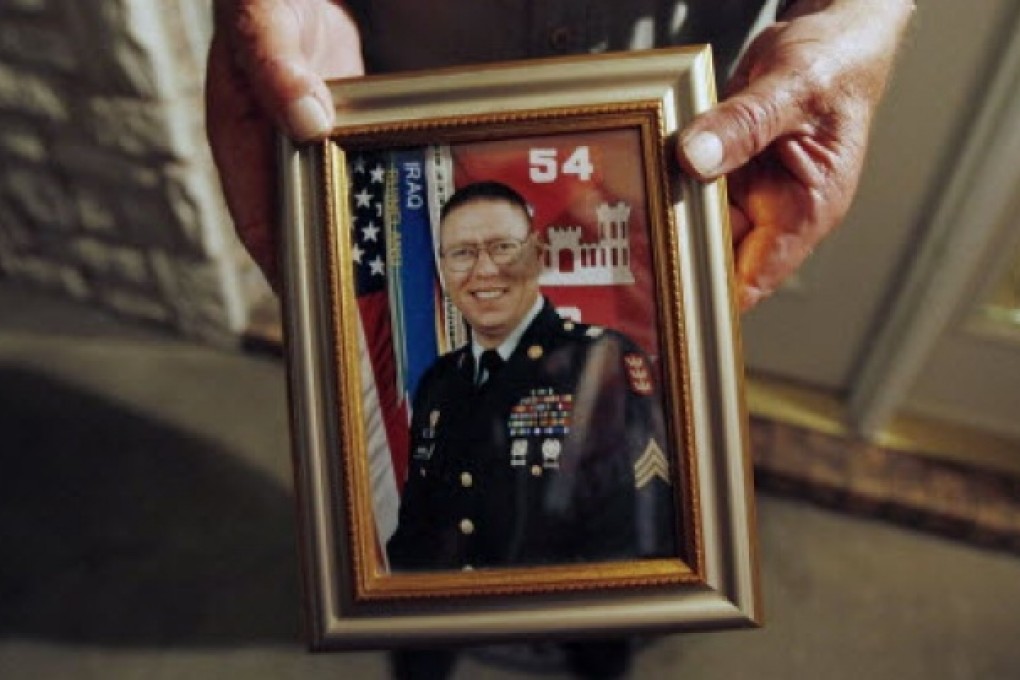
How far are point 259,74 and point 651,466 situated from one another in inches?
16.5

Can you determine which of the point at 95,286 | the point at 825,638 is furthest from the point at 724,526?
the point at 95,286

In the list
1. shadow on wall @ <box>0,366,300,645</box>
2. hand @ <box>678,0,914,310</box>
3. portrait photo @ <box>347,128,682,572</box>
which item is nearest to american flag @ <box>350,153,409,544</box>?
portrait photo @ <box>347,128,682,572</box>

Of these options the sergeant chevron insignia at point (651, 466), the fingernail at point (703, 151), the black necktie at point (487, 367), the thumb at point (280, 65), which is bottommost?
the sergeant chevron insignia at point (651, 466)

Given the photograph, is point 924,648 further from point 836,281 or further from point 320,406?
point 320,406

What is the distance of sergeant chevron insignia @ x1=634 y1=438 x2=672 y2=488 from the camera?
0.60m

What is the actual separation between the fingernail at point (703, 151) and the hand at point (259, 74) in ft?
0.90

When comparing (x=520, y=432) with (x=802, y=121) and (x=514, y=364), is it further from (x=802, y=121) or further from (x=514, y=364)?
(x=802, y=121)

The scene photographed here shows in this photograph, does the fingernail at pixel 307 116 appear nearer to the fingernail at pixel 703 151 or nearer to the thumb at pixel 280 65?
the thumb at pixel 280 65

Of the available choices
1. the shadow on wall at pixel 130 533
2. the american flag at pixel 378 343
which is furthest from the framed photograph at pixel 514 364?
the shadow on wall at pixel 130 533

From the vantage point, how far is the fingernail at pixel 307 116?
0.58 meters

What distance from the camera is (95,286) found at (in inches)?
62.9

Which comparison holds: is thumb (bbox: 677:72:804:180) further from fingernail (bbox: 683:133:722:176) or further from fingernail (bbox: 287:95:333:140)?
fingernail (bbox: 287:95:333:140)

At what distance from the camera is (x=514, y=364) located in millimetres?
604

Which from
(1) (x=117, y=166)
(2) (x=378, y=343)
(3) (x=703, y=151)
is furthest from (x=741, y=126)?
(1) (x=117, y=166)
